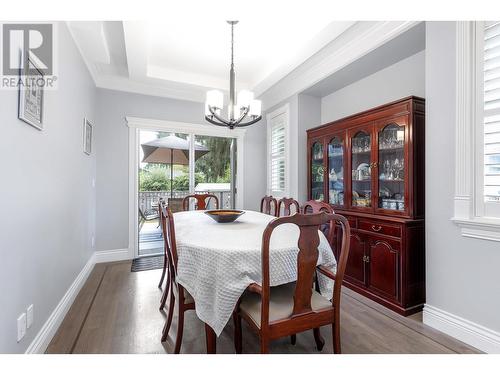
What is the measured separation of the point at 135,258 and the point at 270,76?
10.7 feet

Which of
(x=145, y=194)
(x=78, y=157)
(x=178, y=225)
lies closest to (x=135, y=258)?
(x=145, y=194)

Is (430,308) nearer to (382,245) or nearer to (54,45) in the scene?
(382,245)

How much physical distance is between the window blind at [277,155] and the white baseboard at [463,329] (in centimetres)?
246

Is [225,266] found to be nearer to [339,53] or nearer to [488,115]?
[488,115]

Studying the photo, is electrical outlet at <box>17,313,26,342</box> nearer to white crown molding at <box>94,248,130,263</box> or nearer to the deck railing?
white crown molding at <box>94,248,130,263</box>

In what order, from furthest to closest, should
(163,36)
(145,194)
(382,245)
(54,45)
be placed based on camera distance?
(145,194)
(163,36)
(382,245)
(54,45)

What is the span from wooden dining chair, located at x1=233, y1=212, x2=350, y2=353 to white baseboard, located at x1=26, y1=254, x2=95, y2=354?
1311 mm

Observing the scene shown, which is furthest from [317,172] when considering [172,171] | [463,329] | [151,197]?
[151,197]

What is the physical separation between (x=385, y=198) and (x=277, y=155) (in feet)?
6.73

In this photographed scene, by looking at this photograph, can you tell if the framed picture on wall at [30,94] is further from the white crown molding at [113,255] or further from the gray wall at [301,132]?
the gray wall at [301,132]

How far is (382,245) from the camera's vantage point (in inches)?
92.4

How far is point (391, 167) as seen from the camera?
2438mm

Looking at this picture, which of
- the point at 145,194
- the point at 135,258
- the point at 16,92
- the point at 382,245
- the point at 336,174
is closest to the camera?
the point at 16,92

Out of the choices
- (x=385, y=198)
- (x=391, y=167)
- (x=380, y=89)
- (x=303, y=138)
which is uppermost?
(x=380, y=89)
